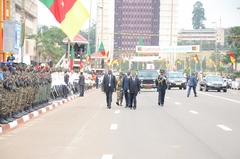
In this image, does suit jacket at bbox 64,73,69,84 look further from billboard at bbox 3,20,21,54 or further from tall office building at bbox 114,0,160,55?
tall office building at bbox 114,0,160,55

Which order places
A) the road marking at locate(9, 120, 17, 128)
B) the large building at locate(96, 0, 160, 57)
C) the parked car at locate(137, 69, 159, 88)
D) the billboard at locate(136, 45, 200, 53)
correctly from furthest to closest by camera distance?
the large building at locate(96, 0, 160, 57)
the billboard at locate(136, 45, 200, 53)
the parked car at locate(137, 69, 159, 88)
the road marking at locate(9, 120, 17, 128)

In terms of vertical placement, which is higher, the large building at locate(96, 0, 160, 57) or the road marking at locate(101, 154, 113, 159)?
the large building at locate(96, 0, 160, 57)

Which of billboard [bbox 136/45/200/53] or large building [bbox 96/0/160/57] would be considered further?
large building [bbox 96/0/160/57]

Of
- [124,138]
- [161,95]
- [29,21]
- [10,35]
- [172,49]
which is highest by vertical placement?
[29,21]

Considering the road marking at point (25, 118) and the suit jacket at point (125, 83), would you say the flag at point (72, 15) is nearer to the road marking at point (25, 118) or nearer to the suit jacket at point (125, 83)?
the suit jacket at point (125, 83)

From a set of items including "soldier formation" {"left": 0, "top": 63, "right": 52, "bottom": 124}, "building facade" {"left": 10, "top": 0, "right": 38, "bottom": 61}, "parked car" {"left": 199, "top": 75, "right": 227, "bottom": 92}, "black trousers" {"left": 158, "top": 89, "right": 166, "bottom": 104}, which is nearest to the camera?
"soldier formation" {"left": 0, "top": 63, "right": 52, "bottom": 124}

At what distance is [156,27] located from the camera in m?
171

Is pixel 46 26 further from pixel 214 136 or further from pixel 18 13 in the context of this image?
pixel 214 136

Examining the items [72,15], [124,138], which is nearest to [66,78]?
[72,15]

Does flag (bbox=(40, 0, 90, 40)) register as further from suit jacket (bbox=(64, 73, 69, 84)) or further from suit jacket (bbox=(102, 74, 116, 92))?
suit jacket (bbox=(102, 74, 116, 92))

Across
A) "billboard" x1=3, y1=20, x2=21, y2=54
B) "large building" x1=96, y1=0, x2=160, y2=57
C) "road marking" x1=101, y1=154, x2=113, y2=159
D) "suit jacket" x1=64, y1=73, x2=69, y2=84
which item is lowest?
"road marking" x1=101, y1=154, x2=113, y2=159

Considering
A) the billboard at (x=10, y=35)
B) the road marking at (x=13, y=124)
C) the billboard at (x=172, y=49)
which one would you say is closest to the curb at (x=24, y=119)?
the road marking at (x=13, y=124)

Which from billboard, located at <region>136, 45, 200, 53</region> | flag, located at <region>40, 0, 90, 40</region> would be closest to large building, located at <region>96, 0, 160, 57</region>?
billboard, located at <region>136, 45, 200, 53</region>

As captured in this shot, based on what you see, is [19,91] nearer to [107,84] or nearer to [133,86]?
[107,84]
